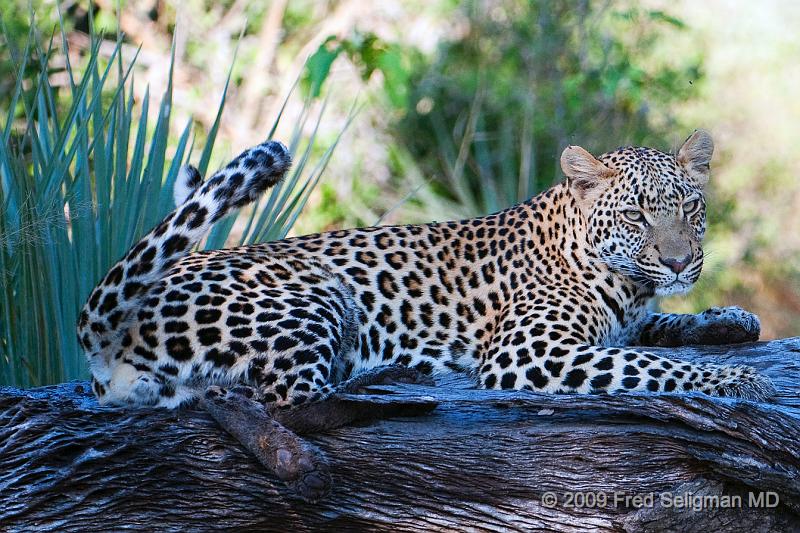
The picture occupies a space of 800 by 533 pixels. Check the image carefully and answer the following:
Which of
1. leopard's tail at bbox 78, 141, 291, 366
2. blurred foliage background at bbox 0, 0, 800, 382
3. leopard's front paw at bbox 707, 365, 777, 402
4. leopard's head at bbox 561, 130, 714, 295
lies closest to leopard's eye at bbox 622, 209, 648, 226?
leopard's head at bbox 561, 130, 714, 295

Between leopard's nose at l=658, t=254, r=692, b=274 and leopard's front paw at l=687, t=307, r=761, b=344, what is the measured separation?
2.17ft

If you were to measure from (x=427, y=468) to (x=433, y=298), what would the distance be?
1.74m

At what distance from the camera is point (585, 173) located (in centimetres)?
697

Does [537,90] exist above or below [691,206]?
above

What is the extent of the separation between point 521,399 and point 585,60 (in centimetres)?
1285

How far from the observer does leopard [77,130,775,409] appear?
5543 millimetres

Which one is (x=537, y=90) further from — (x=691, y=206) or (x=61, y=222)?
(x=61, y=222)

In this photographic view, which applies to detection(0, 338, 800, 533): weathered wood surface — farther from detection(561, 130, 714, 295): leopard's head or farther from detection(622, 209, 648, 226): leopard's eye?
detection(622, 209, 648, 226): leopard's eye

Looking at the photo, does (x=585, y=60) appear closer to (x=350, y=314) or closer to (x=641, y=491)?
(x=350, y=314)

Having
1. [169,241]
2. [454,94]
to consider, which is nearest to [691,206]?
[169,241]

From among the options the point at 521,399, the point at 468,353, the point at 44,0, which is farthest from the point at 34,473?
the point at 44,0

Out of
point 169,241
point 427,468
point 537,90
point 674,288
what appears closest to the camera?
point 427,468

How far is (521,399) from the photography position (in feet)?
17.5

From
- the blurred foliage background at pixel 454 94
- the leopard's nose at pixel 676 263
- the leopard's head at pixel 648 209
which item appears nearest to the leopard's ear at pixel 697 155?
the leopard's head at pixel 648 209
